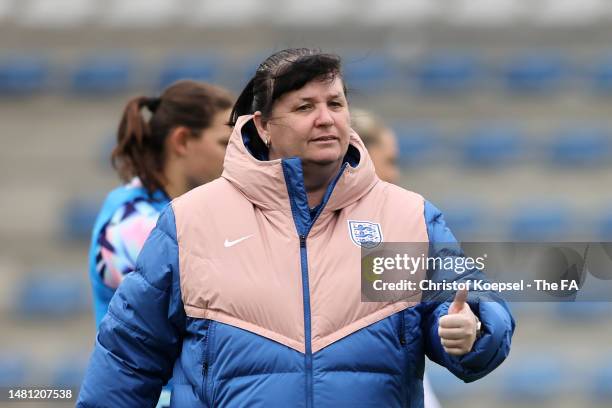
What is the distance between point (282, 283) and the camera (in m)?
2.43

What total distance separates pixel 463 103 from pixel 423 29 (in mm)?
1117

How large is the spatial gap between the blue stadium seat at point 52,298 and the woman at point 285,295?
9.50m

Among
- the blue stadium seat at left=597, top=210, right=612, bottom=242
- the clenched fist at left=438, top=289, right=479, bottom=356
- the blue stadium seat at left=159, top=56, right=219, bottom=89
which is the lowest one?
the blue stadium seat at left=597, top=210, right=612, bottom=242

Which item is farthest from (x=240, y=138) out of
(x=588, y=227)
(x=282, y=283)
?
(x=588, y=227)

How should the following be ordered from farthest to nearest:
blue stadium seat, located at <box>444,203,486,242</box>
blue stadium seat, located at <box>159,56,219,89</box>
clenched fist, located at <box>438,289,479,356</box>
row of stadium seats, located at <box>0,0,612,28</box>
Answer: row of stadium seats, located at <box>0,0,612,28</box> < blue stadium seat, located at <box>159,56,219,89</box> < blue stadium seat, located at <box>444,203,486,242</box> < clenched fist, located at <box>438,289,479,356</box>

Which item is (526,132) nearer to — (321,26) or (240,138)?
(321,26)

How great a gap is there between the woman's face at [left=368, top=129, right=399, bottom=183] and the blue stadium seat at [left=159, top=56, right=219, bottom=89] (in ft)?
32.6

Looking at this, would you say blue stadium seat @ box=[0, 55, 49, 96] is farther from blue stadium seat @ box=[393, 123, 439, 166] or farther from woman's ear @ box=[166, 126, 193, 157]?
woman's ear @ box=[166, 126, 193, 157]

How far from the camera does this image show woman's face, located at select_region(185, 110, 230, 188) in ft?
11.8

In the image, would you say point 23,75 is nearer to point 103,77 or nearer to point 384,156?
point 103,77

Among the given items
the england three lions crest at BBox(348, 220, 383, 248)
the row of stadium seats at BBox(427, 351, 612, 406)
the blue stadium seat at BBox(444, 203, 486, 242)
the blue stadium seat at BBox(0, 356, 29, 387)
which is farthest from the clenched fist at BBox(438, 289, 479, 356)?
the blue stadium seat at BBox(444, 203, 486, 242)

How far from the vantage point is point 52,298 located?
11953 millimetres

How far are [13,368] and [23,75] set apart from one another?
15.0 feet

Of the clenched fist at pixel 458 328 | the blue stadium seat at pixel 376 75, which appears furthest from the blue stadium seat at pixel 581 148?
the clenched fist at pixel 458 328
